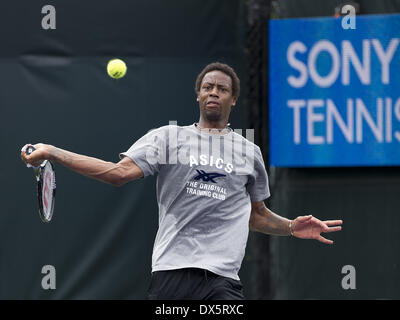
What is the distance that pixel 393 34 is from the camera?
6.04 m

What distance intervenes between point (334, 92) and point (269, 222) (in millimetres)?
1980

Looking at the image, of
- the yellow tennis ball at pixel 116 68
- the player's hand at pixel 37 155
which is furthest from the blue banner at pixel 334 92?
the player's hand at pixel 37 155

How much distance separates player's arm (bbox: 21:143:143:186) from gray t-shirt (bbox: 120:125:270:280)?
2.3 inches

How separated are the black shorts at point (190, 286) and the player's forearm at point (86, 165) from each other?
1.68ft

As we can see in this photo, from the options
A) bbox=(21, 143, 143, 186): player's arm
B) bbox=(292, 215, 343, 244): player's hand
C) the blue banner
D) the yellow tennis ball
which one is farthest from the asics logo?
the yellow tennis ball

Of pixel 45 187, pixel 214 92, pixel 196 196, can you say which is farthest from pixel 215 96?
pixel 45 187

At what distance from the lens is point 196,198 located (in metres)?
3.90

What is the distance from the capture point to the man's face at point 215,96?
13.5ft

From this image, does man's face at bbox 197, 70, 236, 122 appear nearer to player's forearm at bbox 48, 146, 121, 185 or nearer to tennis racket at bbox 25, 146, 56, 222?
player's forearm at bbox 48, 146, 121, 185

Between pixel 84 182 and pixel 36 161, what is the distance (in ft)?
9.06

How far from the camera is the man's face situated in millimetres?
4102
